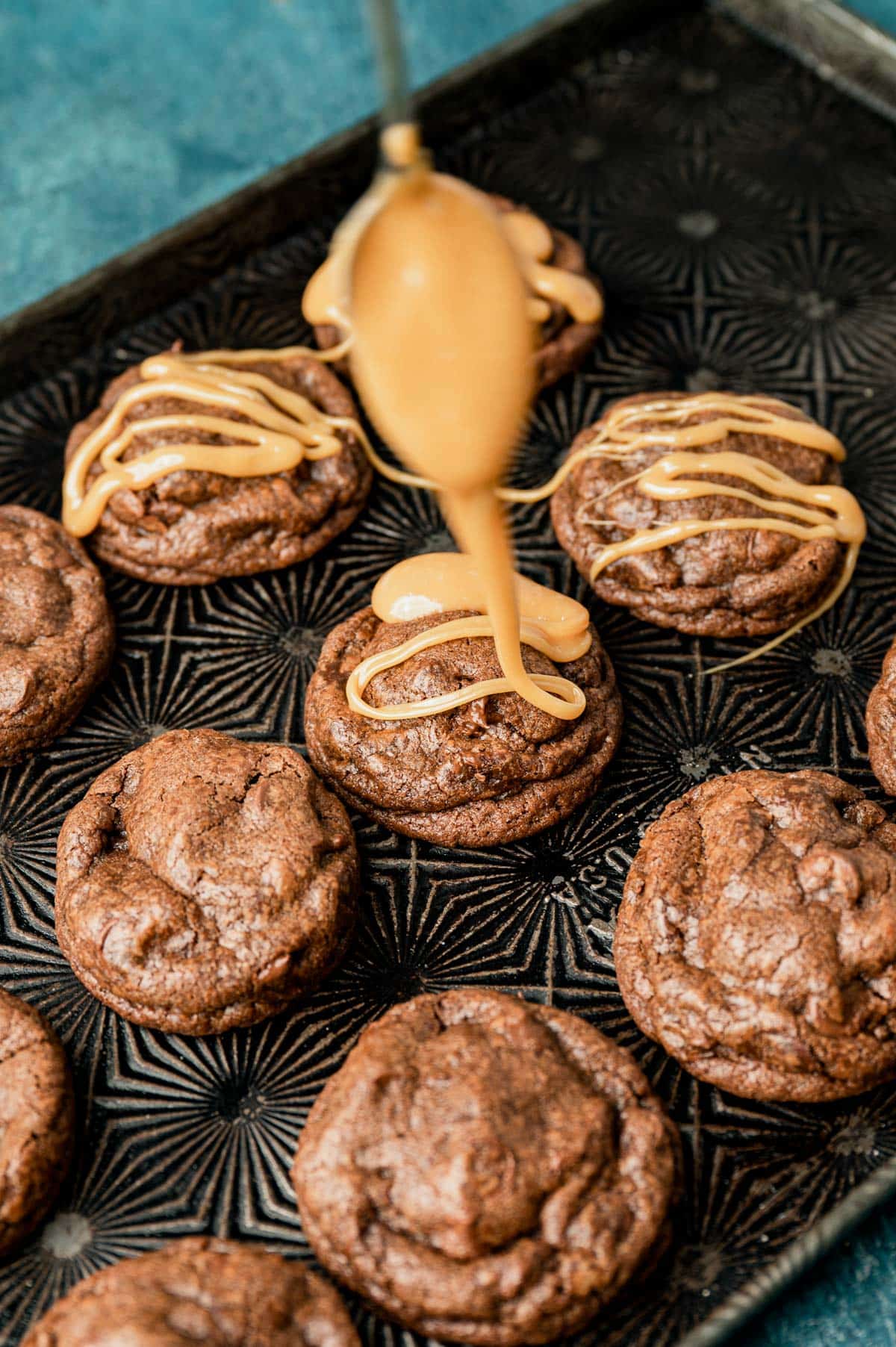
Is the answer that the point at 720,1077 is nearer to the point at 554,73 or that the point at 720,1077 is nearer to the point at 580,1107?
the point at 580,1107

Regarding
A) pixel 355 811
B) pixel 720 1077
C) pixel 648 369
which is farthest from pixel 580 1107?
pixel 648 369

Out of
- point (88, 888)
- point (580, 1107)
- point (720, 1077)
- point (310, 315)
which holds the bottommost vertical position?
point (720, 1077)

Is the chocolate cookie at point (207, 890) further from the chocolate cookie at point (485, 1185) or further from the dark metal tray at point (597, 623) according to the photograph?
the chocolate cookie at point (485, 1185)

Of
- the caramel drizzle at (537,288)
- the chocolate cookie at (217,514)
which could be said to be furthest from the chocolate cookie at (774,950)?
the caramel drizzle at (537,288)

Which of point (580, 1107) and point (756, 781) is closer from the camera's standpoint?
point (580, 1107)

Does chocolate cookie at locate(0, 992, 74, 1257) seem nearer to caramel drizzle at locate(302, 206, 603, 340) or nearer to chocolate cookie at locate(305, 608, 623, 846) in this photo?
chocolate cookie at locate(305, 608, 623, 846)

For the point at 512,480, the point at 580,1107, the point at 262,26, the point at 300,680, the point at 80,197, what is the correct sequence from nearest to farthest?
1. the point at 580,1107
2. the point at 300,680
3. the point at 512,480
4. the point at 80,197
5. the point at 262,26
